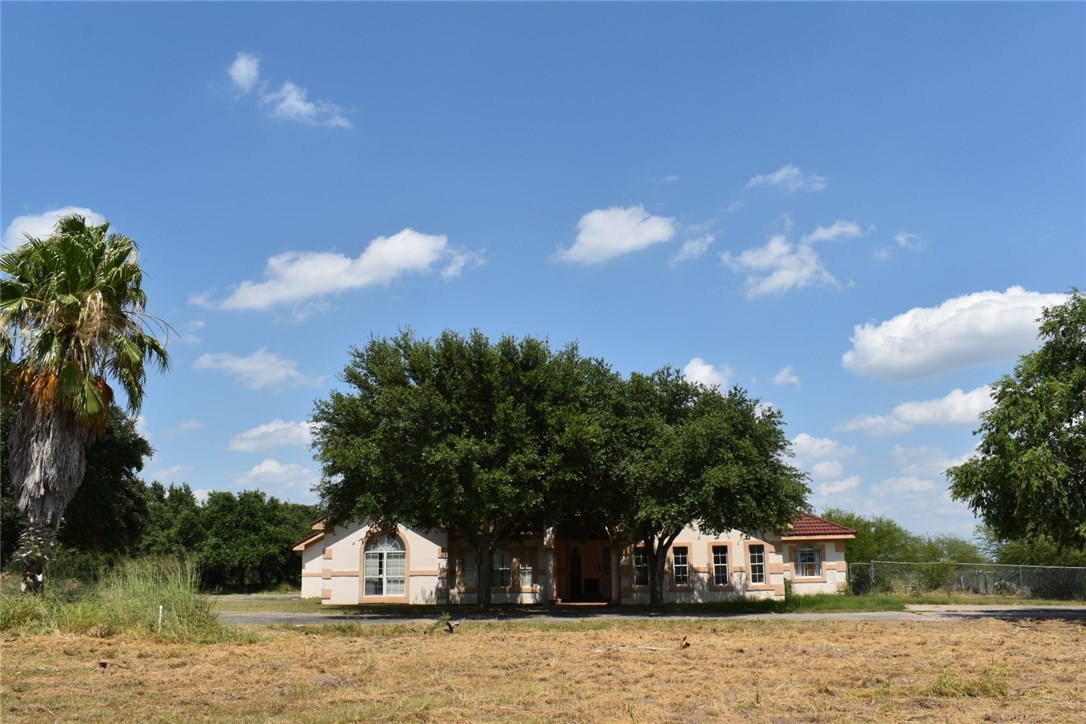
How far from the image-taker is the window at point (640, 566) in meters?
36.5

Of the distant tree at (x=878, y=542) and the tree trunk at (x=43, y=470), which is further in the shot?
the distant tree at (x=878, y=542)

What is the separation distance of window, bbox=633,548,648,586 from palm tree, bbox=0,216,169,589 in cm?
2283

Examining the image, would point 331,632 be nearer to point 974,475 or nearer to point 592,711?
point 592,711

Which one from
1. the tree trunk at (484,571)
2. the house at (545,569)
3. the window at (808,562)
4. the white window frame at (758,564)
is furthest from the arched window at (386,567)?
the window at (808,562)

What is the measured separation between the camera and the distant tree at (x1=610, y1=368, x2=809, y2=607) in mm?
27750

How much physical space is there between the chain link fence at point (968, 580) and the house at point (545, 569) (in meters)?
2.79

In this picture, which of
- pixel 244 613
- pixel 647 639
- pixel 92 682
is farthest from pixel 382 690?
pixel 244 613

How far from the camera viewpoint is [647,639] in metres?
17.5

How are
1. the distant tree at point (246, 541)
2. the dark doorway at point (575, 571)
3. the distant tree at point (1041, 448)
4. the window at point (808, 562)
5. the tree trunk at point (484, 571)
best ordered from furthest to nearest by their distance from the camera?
the distant tree at point (246, 541), the window at point (808, 562), the dark doorway at point (575, 571), the tree trunk at point (484, 571), the distant tree at point (1041, 448)

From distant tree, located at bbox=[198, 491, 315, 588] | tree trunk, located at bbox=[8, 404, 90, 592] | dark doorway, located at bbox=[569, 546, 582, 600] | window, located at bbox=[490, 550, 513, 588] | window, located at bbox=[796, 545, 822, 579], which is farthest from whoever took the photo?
distant tree, located at bbox=[198, 491, 315, 588]

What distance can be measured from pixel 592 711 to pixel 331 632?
36.7 ft

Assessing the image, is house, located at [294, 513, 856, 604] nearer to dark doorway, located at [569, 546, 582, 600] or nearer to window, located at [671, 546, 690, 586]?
window, located at [671, 546, 690, 586]

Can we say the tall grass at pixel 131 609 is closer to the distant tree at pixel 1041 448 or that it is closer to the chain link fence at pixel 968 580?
the distant tree at pixel 1041 448

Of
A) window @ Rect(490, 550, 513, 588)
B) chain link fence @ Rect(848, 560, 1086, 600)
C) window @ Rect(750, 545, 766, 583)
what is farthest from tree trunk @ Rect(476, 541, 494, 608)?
chain link fence @ Rect(848, 560, 1086, 600)
